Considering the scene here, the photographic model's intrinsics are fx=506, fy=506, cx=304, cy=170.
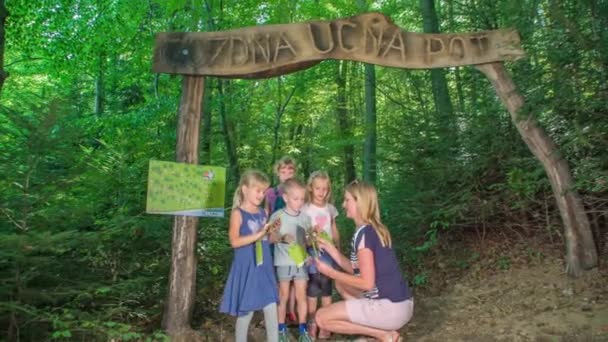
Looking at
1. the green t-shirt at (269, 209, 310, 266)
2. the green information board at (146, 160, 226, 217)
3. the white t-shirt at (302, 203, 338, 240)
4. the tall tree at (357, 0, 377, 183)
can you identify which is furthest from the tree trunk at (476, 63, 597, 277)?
the tall tree at (357, 0, 377, 183)

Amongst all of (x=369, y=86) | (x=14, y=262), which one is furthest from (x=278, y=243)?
(x=369, y=86)

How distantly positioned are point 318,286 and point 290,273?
416mm

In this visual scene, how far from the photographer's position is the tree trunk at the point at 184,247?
4.75 metres

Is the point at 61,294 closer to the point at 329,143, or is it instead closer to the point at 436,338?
the point at 436,338

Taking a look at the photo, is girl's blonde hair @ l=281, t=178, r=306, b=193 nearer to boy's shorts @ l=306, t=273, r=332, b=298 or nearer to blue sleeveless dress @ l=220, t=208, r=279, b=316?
blue sleeveless dress @ l=220, t=208, r=279, b=316

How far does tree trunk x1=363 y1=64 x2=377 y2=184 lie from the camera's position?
11.9 meters

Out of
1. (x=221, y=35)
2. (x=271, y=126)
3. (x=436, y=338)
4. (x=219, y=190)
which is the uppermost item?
(x=271, y=126)

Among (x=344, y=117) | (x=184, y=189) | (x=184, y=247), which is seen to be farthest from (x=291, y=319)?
(x=344, y=117)

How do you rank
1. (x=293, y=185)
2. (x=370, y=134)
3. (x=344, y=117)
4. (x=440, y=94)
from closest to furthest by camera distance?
(x=293, y=185)
(x=440, y=94)
(x=370, y=134)
(x=344, y=117)

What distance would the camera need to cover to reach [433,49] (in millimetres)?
5367

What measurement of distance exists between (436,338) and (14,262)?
375 centimetres

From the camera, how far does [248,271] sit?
13.3 ft

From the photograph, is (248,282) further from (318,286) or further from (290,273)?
(318,286)

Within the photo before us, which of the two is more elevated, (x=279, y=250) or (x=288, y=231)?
→ (x=288, y=231)
